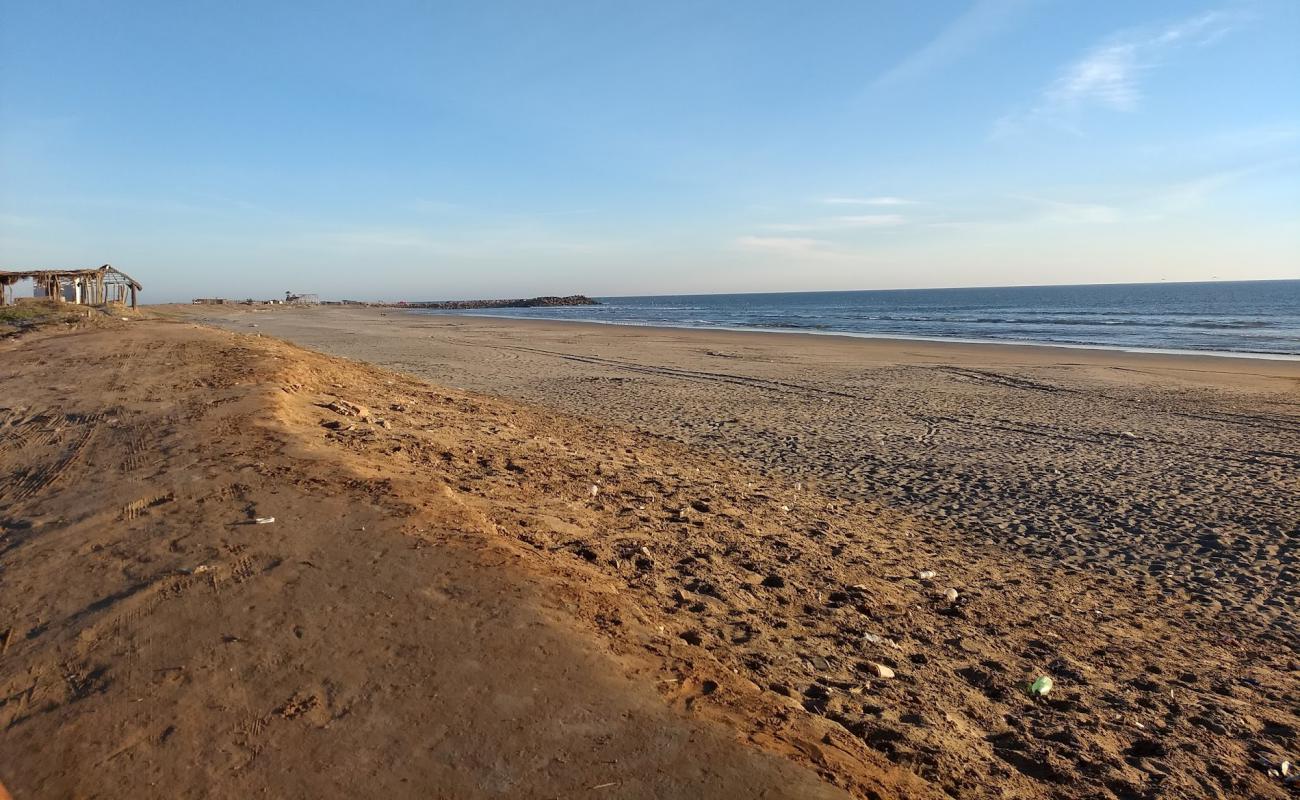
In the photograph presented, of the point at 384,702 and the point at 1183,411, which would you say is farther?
the point at 1183,411

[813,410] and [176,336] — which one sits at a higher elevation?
[176,336]

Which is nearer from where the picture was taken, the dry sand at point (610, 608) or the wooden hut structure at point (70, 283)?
the dry sand at point (610, 608)

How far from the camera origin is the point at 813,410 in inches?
486

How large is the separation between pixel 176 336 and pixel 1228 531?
61.5 feet

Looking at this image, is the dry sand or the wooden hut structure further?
the wooden hut structure

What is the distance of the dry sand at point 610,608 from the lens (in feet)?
8.63

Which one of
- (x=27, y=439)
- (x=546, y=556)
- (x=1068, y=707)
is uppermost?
(x=27, y=439)

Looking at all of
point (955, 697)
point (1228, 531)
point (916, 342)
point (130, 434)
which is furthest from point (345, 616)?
point (916, 342)

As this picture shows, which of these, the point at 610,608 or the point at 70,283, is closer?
the point at 610,608

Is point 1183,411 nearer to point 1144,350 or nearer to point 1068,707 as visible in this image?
point 1068,707

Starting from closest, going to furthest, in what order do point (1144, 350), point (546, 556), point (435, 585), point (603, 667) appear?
point (603, 667) < point (435, 585) < point (546, 556) < point (1144, 350)

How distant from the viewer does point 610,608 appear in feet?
12.7

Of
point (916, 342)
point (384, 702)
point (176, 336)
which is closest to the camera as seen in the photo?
point (384, 702)

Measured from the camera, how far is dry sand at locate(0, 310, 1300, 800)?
2.63m
